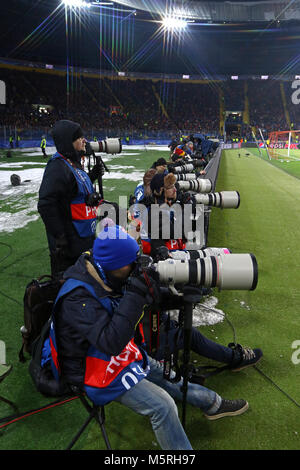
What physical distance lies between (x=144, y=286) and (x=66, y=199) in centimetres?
162

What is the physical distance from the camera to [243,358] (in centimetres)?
289

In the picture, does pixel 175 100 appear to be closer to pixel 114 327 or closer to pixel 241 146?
pixel 241 146

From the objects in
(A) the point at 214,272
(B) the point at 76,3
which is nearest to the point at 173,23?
(B) the point at 76,3

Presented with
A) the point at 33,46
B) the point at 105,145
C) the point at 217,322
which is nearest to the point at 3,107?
the point at 33,46

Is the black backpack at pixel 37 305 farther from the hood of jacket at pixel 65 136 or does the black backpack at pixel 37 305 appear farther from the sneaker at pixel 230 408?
the sneaker at pixel 230 408

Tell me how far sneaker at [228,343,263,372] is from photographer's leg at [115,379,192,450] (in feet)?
3.48

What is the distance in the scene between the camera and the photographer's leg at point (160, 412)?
1.92m

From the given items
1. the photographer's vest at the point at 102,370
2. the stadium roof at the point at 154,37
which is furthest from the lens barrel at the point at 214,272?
the stadium roof at the point at 154,37

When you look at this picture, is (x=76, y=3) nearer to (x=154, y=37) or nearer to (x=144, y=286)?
(x=154, y=37)

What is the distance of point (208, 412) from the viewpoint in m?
2.39

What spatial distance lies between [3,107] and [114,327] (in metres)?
33.6

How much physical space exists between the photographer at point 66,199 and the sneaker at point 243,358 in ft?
5.62

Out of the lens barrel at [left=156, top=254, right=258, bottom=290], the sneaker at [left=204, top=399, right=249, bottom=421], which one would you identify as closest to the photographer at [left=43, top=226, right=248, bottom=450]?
the lens barrel at [left=156, top=254, right=258, bottom=290]
